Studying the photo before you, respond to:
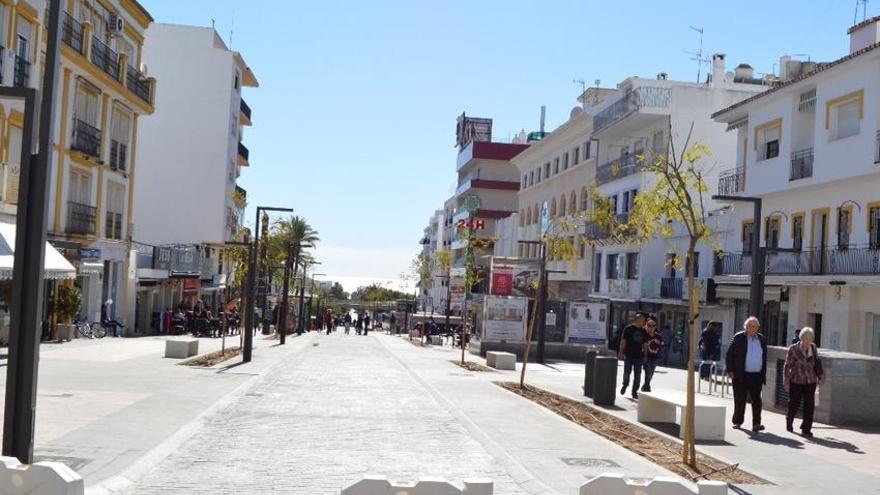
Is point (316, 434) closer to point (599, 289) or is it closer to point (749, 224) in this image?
point (749, 224)

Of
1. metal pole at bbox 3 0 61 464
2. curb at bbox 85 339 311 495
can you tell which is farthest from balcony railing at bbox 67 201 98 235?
metal pole at bbox 3 0 61 464

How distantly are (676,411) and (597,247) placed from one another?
144ft

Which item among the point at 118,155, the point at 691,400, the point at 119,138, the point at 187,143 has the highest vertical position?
the point at 187,143

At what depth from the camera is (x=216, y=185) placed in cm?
6331

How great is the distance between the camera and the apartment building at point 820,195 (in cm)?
3225

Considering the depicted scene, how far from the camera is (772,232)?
130 feet

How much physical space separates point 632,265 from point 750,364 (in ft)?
128

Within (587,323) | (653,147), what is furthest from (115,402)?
(653,147)

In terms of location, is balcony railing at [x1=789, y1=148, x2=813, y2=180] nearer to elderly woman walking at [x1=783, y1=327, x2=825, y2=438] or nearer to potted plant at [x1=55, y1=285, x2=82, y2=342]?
elderly woman walking at [x1=783, y1=327, x2=825, y2=438]

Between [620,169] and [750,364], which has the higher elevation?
[620,169]

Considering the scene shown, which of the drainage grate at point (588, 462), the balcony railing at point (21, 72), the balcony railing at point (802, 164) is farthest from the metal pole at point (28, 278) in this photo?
the balcony railing at point (802, 164)

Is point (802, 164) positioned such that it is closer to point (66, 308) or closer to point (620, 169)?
point (620, 169)

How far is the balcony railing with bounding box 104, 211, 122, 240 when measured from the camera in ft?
138

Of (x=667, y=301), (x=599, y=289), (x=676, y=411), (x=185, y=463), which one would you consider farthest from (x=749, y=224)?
(x=185, y=463)
